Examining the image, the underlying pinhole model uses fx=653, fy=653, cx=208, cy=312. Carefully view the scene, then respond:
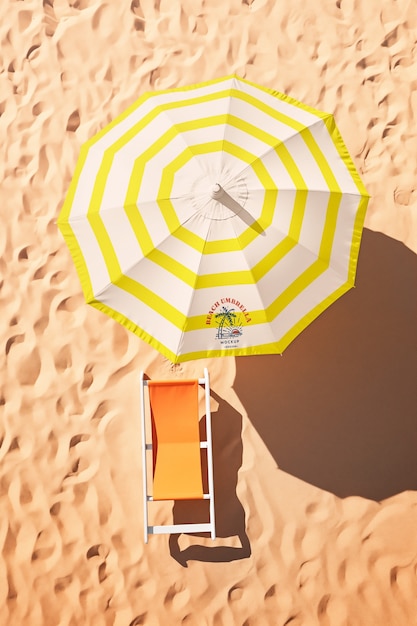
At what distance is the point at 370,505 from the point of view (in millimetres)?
5230

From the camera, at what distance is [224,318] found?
13.6 feet

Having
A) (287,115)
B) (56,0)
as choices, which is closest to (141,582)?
(287,115)

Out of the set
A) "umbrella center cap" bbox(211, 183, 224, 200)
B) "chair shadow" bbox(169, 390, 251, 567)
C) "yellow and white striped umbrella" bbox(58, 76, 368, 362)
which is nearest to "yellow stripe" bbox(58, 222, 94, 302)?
"yellow and white striped umbrella" bbox(58, 76, 368, 362)

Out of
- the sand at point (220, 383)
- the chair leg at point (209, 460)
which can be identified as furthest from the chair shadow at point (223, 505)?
the chair leg at point (209, 460)

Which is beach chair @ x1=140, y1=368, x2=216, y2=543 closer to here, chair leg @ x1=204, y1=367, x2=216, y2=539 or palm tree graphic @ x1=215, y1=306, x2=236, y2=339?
chair leg @ x1=204, y1=367, x2=216, y2=539

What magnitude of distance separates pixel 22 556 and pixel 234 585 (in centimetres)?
170

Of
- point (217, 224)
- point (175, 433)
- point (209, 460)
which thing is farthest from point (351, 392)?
point (217, 224)

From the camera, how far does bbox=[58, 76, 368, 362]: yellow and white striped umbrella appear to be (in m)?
4.07

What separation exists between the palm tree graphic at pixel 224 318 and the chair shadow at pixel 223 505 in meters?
1.30

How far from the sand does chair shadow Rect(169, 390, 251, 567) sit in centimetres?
2

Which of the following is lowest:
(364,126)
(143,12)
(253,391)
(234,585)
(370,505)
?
(234,585)

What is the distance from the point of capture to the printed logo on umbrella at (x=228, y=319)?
413 cm

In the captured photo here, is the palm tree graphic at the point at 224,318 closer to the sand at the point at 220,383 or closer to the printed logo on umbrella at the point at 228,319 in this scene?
the printed logo on umbrella at the point at 228,319

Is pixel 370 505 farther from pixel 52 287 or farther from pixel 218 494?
pixel 52 287
